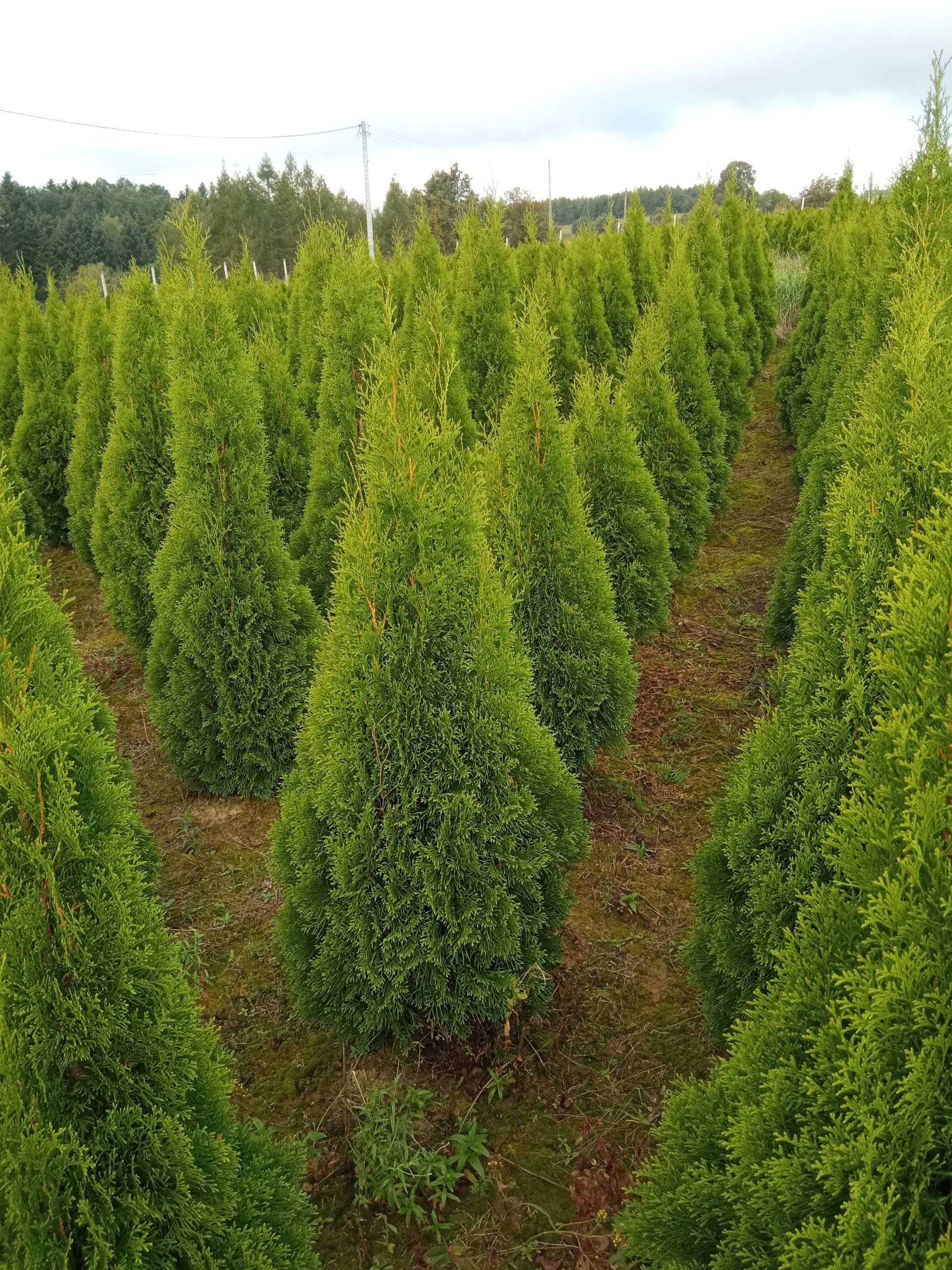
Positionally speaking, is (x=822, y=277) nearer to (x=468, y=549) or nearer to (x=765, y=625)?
(x=765, y=625)

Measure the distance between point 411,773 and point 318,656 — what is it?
0.70 m

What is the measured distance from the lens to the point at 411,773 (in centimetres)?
344

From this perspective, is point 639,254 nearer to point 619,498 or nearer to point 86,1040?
point 619,498

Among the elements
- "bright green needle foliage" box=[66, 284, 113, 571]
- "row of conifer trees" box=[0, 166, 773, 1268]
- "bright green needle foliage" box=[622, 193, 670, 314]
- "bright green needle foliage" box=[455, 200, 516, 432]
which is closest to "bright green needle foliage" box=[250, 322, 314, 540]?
"row of conifer trees" box=[0, 166, 773, 1268]

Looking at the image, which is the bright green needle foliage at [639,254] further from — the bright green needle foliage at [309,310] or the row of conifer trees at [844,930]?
the row of conifer trees at [844,930]

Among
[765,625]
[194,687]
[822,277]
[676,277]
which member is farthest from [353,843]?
[822,277]

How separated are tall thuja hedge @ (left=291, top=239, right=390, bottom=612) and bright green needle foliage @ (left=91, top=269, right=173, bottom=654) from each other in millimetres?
1613

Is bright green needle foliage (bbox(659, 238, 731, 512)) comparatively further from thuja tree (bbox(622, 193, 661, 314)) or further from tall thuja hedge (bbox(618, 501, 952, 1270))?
tall thuja hedge (bbox(618, 501, 952, 1270))

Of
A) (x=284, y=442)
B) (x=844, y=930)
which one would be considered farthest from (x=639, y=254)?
(x=844, y=930)

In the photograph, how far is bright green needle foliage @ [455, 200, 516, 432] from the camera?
8.83 m

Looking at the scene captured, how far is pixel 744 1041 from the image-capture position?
Answer: 2232 mm

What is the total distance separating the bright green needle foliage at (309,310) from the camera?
917cm

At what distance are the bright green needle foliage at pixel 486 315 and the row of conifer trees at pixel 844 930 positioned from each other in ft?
17.7

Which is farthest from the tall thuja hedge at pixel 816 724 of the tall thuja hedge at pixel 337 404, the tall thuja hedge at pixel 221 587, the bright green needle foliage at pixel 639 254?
the bright green needle foliage at pixel 639 254
